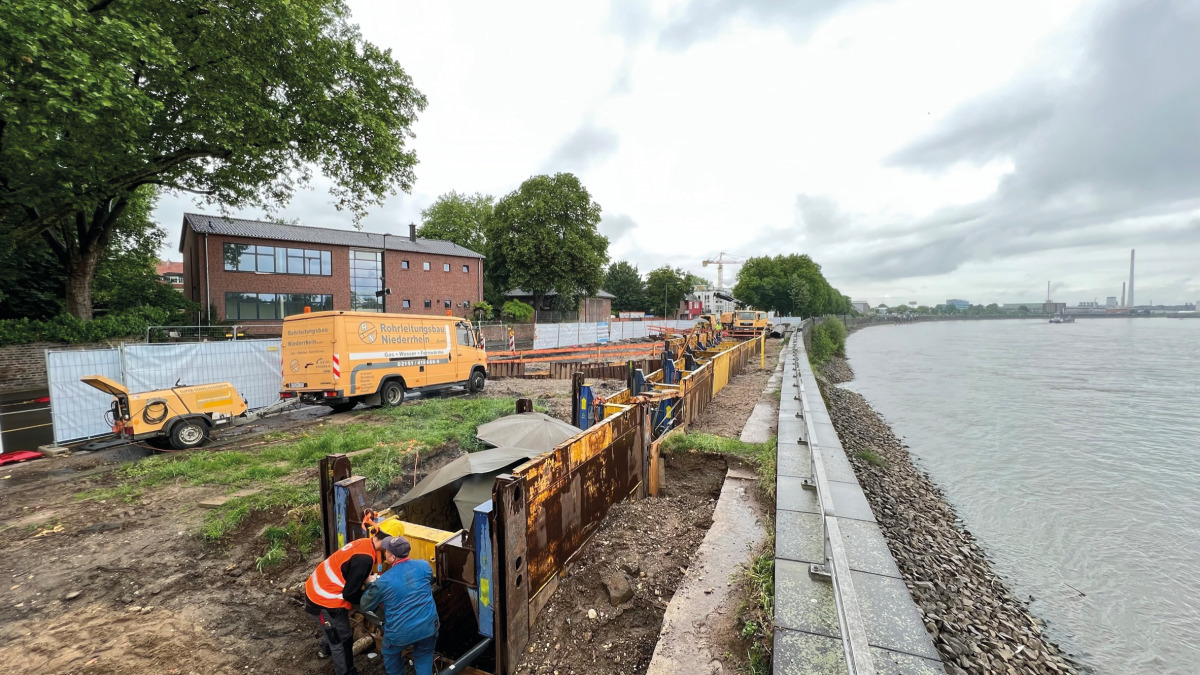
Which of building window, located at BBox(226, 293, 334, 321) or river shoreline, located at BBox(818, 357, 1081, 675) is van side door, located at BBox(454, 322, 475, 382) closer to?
river shoreline, located at BBox(818, 357, 1081, 675)

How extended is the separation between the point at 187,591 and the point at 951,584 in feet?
26.5

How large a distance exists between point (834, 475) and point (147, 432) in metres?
10.7

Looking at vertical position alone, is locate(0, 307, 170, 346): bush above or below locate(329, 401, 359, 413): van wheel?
above

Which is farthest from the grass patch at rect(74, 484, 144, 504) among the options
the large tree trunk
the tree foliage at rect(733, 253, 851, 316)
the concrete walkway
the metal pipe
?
the tree foliage at rect(733, 253, 851, 316)

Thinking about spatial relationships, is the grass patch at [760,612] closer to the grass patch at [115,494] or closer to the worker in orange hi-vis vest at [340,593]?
the worker in orange hi-vis vest at [340,593]

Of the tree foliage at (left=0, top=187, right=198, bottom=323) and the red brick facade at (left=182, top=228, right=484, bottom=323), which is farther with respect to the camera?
the red brick facade at (left=182, top=228, right=484, bottom=323)

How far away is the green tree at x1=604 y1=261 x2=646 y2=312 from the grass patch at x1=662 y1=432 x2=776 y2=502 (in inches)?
2869

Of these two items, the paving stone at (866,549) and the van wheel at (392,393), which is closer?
the paving stone at (866,549)

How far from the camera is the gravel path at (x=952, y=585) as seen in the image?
13.6 feet

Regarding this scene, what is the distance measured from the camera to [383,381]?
11.7 metres

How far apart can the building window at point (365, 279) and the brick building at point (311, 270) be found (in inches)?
2.5

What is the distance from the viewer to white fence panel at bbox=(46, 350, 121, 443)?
896 cm

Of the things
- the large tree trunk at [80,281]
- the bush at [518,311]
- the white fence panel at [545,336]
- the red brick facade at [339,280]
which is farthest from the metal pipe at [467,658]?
the bush at [518,311]

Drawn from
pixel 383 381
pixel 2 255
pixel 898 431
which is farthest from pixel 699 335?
pixel 2 255
